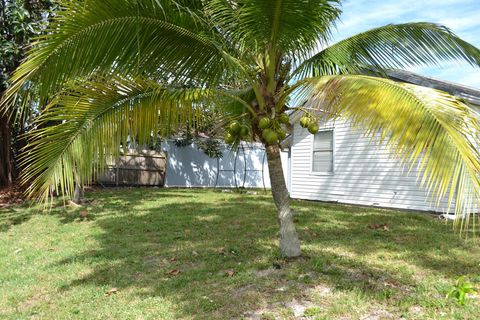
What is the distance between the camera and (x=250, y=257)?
602 centimetres

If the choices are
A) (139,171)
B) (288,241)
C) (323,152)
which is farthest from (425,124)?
(139,171)

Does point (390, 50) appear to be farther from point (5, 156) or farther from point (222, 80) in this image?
point (5, 156)

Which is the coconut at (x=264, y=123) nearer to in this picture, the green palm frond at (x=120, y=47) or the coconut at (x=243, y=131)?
the coconut at (x=243, y=131)

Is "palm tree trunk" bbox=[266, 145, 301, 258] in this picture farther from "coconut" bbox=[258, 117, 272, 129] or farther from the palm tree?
"coconut" bbox=[258, 117, 272, 129]

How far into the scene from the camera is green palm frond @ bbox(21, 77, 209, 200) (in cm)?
399

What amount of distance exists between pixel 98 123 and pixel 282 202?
247 centimetres

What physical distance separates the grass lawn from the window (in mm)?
3505

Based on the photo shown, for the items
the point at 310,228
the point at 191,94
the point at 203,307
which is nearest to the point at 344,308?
the point at 203,307

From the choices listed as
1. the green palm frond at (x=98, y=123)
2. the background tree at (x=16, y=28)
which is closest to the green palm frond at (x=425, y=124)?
the green palm frond at (x=98, y=123)

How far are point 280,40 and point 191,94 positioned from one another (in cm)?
117

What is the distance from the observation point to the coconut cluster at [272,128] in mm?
4664

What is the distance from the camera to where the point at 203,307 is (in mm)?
4246

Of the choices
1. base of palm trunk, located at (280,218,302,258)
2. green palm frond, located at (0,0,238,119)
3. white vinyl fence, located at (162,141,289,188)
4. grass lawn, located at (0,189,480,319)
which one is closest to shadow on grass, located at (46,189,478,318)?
grass lawn, located at (0,189,480,319)

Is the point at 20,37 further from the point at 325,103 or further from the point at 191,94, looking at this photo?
the point at 325,103
